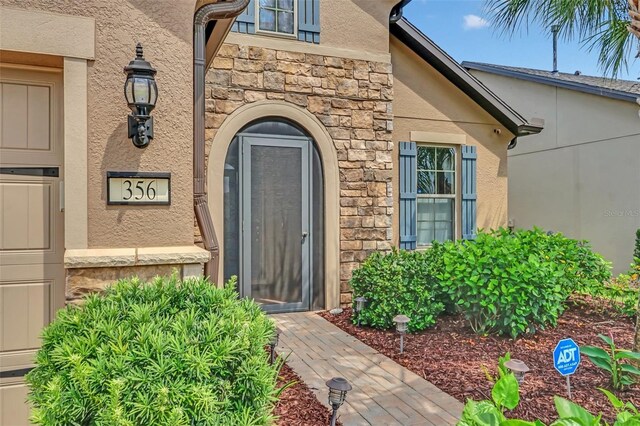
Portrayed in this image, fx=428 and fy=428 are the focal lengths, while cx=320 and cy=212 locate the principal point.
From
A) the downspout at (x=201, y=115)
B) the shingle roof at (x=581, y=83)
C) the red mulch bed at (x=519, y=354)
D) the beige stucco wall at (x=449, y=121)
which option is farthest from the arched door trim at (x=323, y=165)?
the shingle roof at (x=581, y=83)

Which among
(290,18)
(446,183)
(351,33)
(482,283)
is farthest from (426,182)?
(290,18)

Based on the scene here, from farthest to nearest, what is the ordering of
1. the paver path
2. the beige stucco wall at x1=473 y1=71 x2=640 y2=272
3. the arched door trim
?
the beige stucco wall at x1=473 y1=71 x2=640 y2=272, the arched door trim, the paver path

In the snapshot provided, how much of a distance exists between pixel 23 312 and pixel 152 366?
1712 mm

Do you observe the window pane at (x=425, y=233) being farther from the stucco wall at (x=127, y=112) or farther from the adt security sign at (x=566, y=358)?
the stucco wall at (x=127, y=112)

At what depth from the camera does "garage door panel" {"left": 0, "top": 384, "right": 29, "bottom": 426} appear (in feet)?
10.0

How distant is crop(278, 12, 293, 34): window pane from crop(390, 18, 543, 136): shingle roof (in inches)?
74.2

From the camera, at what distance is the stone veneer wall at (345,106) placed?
599 centimetres

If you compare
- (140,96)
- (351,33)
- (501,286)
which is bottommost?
(501,286)

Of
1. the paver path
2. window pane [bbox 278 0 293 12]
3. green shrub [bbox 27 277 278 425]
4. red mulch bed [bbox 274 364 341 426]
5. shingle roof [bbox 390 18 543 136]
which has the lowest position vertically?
the paver path

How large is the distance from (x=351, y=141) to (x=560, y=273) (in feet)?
11.1

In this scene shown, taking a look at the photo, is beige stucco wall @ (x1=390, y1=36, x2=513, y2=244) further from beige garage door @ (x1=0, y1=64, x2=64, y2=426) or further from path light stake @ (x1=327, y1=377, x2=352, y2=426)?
beige garage door @ (x1=0, y1=64, x2=64, y2=426)

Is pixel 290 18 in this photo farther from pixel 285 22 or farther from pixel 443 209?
pixel 443 209

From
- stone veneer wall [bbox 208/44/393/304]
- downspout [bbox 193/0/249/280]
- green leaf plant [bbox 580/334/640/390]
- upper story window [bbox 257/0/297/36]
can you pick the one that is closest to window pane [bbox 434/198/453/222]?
stone veneer wall [bbox 208/44/393/304]

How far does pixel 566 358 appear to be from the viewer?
297 centimetres
